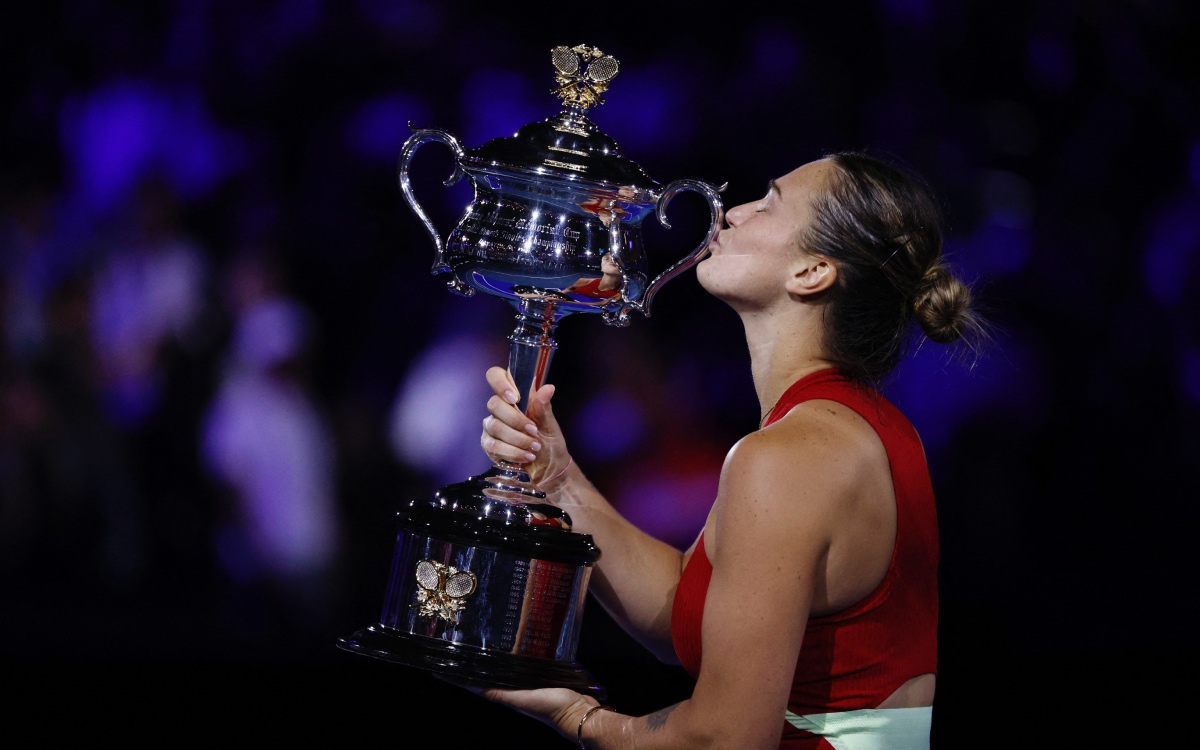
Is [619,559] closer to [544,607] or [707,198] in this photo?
[544,607]

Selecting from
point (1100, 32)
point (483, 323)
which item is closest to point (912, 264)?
point (483, 323)

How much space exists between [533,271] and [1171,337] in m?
2.61

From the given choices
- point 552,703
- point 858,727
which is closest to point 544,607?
point 552,703

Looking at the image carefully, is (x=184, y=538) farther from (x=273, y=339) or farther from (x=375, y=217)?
(x=375, y=217)

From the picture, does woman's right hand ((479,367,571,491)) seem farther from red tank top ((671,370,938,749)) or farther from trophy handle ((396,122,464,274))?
red tank top ((671,370,938,749))

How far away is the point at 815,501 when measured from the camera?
138 cm

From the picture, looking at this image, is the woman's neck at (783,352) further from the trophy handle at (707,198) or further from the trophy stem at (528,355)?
the trophy stem at (528,355)

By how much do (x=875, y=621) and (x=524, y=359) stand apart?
56 centimetres

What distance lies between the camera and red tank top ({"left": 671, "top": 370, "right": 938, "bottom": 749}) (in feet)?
4.85

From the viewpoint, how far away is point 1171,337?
3.62 m

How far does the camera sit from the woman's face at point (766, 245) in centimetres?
163

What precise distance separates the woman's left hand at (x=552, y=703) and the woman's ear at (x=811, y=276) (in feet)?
1.85

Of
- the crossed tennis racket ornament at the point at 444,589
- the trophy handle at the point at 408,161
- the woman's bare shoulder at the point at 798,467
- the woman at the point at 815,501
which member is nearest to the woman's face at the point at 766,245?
the woman at the point at 815,501

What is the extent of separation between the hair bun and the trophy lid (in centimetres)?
36
